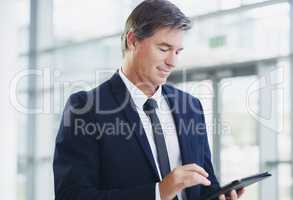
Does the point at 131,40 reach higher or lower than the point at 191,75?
lower

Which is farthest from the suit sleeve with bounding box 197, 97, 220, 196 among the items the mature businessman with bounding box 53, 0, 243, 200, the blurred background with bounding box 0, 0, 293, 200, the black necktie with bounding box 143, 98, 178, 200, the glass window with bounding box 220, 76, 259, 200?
the glass window with bounding box 220, 76, 259, 200

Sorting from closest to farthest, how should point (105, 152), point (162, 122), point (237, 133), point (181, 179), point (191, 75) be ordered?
point (181, 179)
point (105, 152)
point (162, 122)
point (237, 133)
point (191, 75)

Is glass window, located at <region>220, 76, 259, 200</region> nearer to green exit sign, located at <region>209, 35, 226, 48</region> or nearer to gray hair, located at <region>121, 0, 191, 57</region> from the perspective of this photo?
green exit sign, located at <region>209, 35, 226, 48</region>

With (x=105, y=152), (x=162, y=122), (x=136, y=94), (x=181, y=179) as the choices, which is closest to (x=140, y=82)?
(x=136, y=94)

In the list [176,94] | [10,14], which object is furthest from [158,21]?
[10,14]

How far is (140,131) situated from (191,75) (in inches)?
103

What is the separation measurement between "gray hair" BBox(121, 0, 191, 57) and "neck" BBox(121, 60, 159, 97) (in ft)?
0.36

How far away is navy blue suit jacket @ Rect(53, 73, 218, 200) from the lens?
1.35 m

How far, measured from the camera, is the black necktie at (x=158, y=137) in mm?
1452

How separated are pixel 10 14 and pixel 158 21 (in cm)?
375

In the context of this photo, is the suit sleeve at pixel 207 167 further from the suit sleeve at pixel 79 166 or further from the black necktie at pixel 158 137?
the suit sleeve at pixel 79 166

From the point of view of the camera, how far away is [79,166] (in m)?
1.36

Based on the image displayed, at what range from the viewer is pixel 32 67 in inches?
208

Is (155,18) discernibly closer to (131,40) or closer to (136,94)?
(131,40)
